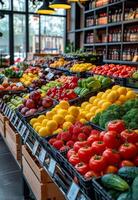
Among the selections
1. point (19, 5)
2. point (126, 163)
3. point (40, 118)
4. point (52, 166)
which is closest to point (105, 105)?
point (40, 118)

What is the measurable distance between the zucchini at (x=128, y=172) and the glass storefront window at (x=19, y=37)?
1044 cm

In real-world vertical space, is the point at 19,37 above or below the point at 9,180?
above

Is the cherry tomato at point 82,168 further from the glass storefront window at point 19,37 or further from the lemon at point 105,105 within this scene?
the glass storefront window at point 19,37

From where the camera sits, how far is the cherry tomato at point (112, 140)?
154cm

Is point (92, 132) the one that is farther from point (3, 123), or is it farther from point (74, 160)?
point (3, 123)

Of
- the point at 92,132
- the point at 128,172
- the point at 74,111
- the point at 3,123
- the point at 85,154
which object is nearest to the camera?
the point at 128,172

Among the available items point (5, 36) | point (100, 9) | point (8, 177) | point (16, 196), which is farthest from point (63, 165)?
point (5, 36)

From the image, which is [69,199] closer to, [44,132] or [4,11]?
[44,132]

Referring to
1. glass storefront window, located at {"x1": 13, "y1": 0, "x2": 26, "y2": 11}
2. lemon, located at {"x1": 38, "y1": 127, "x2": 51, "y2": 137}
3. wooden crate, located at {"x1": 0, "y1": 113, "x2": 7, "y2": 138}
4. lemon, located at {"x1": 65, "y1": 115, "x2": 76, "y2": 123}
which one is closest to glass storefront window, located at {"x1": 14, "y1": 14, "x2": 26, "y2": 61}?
glass storefront window, located at {"x1": 13, "y1": 0, "x2": 26, "y2": 11}

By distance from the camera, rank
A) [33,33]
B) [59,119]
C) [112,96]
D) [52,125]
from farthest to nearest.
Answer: [33,33] < [112,96] < [59,119] < [52,125]

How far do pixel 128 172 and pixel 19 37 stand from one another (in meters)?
10.6

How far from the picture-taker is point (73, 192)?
1.39 m

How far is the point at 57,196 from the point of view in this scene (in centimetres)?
224

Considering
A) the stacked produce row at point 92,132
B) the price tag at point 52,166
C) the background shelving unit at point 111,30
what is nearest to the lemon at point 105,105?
the stacked produce row at point 92,132
